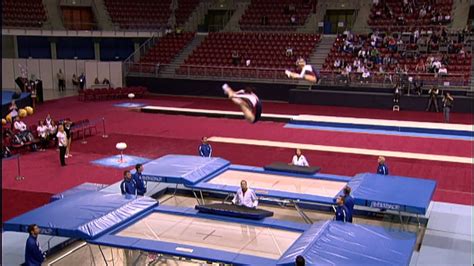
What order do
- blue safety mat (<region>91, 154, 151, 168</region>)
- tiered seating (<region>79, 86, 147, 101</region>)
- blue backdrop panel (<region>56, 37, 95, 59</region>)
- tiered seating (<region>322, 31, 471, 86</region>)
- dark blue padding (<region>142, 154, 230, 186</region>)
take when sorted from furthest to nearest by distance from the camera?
blue backdrop panel (<region>56, 37, 95, 59</region>) → tiered seating (<region>79, 86, 147, 101</region>) → tiered seating (<region>322, 31, 471, 86</region>) → blue safety mat (<region>91, 154, 151, 168</region>) → dark blue padding (<region>142, 154, 230, 186</region>)

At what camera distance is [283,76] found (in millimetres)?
33375

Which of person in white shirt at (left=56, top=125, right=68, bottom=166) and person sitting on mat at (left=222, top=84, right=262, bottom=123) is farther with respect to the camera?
person in white shirt at (left=56, top=125, right=68, bottom=166)

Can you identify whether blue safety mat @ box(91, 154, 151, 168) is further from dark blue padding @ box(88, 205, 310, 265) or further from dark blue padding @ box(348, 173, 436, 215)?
dark blue padding @ box(348, 173, 436, 215)

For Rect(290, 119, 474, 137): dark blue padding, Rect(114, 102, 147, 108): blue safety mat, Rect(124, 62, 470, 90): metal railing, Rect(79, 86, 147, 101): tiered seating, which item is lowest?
Rect(290, 119, 474, 137): dark blue padding

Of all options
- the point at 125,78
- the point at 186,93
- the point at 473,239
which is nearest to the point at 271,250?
the point at 473,239

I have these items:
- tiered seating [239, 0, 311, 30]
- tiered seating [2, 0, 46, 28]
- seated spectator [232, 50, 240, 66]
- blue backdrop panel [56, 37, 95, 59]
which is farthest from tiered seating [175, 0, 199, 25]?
tiered seating [2, 0, 46, 28]

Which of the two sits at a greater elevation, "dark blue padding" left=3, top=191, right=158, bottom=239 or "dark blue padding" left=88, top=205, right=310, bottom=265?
"dark blue padding" left=3, top=191, right=158, bottom=239

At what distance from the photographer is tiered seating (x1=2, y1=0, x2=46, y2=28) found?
3781 centimetres

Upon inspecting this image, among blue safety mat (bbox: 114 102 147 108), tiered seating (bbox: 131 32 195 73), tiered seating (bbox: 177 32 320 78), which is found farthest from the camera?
tiered seating (bbox: 131 32 195 73)

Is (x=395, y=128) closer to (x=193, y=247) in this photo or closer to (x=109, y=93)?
(x=193, y=247)

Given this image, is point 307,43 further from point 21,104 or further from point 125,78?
point 21,104

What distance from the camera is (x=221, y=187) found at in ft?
44.9

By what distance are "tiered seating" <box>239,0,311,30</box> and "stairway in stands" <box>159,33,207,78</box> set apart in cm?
346

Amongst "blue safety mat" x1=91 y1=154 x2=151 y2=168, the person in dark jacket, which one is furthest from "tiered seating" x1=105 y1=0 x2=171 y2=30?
the person in dark jacket
